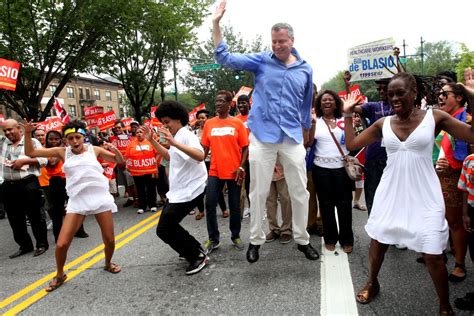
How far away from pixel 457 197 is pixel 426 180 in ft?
3.00

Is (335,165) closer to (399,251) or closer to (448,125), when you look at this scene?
(399,251)

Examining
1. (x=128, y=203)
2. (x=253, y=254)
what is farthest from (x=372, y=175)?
(x=128, y=203)

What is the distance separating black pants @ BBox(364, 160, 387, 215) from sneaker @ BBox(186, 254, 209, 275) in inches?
77.7

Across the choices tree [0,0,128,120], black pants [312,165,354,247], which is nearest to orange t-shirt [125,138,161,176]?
black pants [312,165,354,247]

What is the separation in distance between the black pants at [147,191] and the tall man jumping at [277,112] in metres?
4.32

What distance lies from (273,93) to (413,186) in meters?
1.60

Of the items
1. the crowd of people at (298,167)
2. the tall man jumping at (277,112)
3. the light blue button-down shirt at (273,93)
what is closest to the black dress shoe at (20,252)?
the crowd of people at (298,167)

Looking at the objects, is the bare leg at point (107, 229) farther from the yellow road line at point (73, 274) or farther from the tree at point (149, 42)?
the tree at point (149, 42)

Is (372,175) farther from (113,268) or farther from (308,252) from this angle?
(113,268)

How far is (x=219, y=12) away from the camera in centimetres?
356

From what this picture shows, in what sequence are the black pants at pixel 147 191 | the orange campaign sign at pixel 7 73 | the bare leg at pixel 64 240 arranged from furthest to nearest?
the black pants at pixel 147 191, the orange campaign sign at pixel 7 73, the bare leg at pixel 64 240

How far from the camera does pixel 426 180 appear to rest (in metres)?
2.67

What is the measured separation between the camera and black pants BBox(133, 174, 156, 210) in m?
7.82

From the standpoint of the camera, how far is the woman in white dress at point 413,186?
2.59 metres
